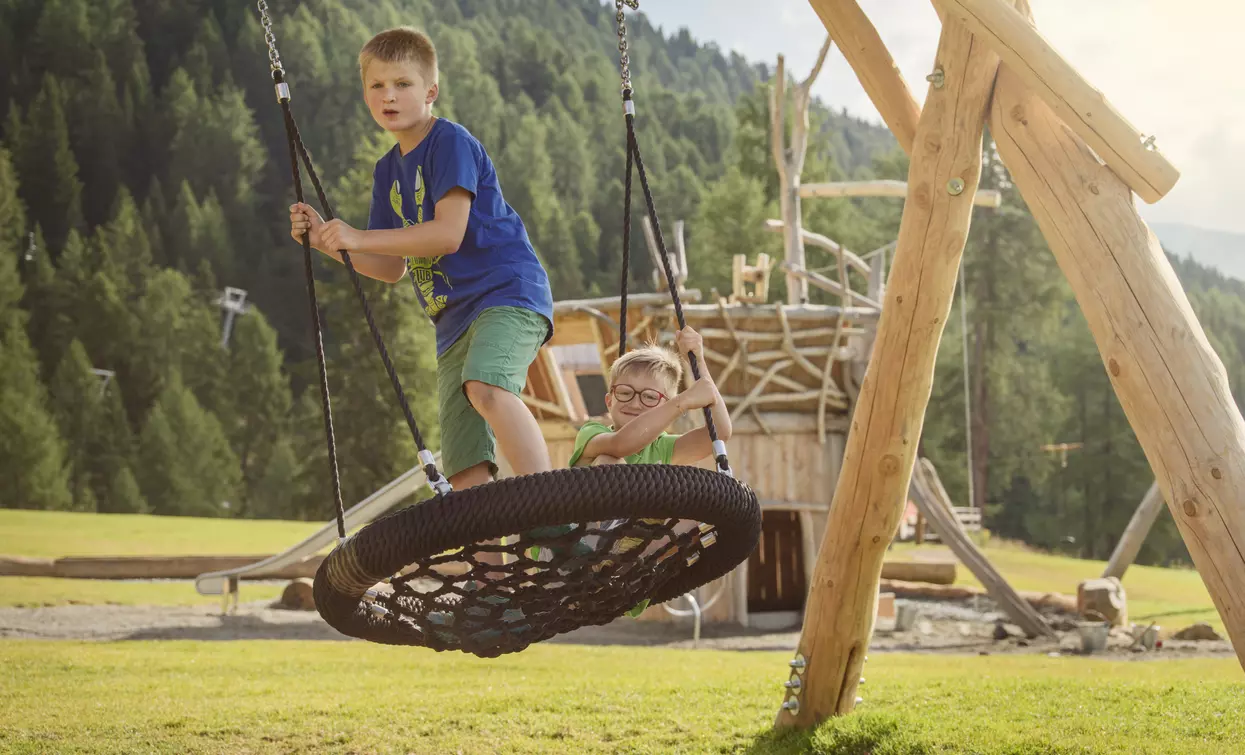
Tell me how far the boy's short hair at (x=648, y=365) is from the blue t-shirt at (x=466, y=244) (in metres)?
0.28

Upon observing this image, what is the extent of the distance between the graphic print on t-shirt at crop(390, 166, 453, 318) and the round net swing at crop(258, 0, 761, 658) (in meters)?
0.21

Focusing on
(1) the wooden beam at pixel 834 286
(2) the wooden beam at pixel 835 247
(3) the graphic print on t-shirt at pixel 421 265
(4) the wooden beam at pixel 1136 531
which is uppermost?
(2) the wooden beam at pixel 835 247

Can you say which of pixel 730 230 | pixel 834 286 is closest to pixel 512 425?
pixel 834 286

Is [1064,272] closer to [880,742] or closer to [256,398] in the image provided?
[880,742]

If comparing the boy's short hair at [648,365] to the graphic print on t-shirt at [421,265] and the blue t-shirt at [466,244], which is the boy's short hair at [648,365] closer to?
the blue t-shirt at [466,244]

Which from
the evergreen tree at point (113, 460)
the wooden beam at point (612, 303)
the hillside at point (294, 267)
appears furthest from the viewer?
the evergreen tree at point (113, 460)

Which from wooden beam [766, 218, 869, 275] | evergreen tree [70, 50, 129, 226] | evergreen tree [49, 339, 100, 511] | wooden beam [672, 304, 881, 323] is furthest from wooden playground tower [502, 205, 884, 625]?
evergreen tree [70, 50, 129, 226]

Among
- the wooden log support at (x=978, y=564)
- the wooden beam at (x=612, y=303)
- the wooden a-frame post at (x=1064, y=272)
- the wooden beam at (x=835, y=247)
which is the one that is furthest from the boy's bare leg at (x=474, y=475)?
the wooden beam at (x=835, y=247)

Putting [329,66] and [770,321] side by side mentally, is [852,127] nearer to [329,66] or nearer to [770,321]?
[329,66]

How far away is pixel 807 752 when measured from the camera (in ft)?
16.4

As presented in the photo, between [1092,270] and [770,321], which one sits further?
[770,321]

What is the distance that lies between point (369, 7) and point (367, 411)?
41184mm

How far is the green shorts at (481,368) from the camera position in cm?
311

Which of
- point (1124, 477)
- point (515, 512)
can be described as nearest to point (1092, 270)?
point (515, 512)
